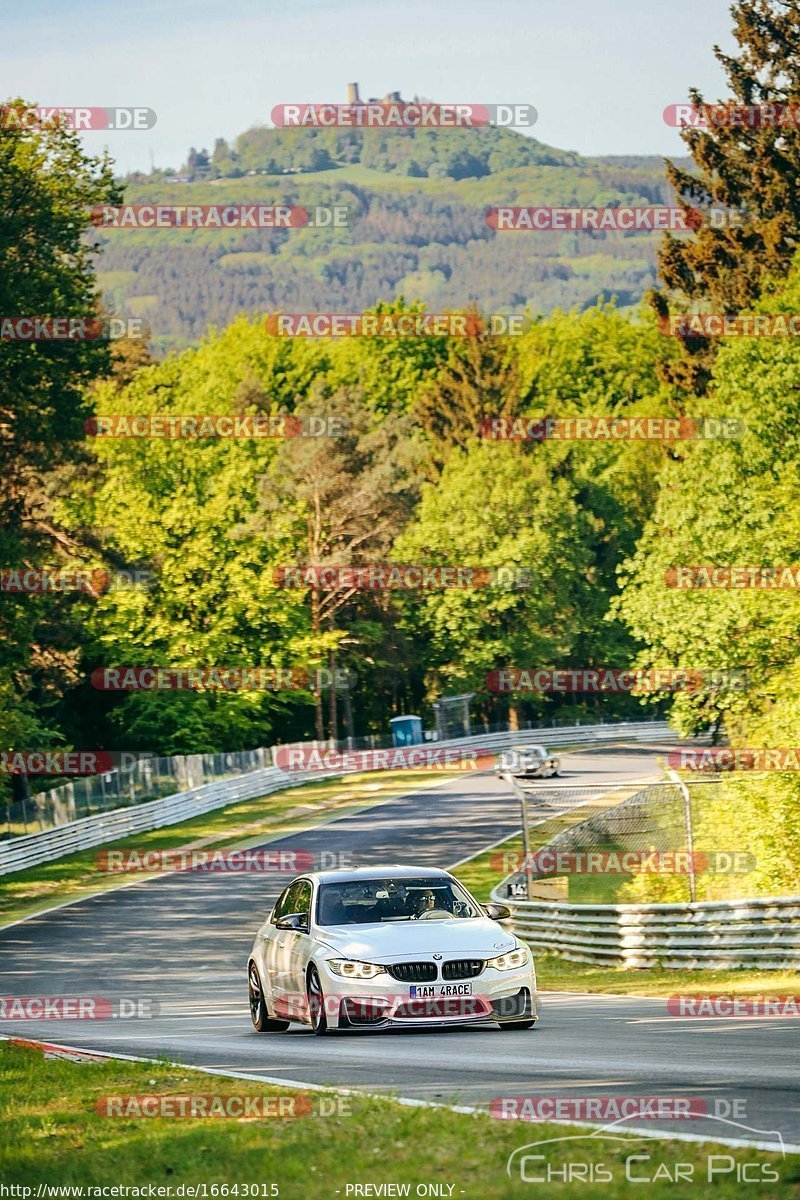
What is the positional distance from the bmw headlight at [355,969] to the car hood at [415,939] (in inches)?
2.1

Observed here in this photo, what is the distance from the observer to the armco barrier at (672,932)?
810 inches

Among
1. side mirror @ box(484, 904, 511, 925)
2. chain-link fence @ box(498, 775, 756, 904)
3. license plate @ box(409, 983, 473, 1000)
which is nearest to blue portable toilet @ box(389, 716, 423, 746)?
chain-link fence @ box(498, 775, 756, 904)

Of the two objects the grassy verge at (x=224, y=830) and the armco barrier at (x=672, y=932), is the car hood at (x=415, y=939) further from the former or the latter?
the grassy verge at (x=224, y=830)

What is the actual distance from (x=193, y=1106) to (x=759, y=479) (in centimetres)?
3417

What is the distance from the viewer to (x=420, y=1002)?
1370cm

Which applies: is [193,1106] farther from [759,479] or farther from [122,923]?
[759,479]

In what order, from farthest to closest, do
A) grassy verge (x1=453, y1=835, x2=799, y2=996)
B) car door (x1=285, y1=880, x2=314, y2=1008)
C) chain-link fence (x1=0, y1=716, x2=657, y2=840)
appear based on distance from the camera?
chain-link fence (x1=0, y1=716, x2=657, y2=840), grassy verge (x1=453, y1=835, x2=799, y2=996), car door (x1=285, y1=880, x2=314, y2=1008)

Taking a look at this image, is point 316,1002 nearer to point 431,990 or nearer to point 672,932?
point 431,990

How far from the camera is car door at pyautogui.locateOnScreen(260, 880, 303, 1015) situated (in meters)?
15.1

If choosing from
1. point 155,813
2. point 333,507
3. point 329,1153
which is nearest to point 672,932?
point 329,1153

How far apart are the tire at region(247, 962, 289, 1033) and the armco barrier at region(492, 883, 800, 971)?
7.14 metres

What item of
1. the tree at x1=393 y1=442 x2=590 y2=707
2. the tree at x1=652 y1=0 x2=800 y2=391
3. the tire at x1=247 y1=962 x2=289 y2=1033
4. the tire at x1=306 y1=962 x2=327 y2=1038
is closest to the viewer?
the tire at x1=306 y1=962 x2=327 y2=1038

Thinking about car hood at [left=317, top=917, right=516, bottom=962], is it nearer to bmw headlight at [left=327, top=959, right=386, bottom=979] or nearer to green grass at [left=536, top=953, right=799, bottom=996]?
bmw headlight at [left=327, top=959, right=386, bottom=979]

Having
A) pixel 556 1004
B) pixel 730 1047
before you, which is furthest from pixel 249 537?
pixel 730 1047
